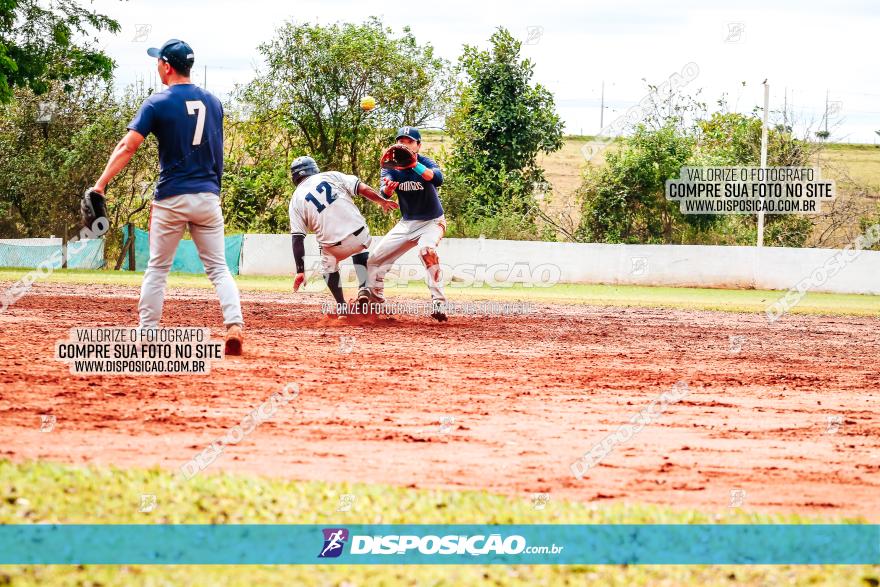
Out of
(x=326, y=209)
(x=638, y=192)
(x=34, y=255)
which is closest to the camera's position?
(x=326, y=209)

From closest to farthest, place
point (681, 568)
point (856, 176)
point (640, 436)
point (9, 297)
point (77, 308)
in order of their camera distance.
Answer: point (681, 568)
point (640, 436)
point (77, 308)
point (9, 297)
point (856, 176)

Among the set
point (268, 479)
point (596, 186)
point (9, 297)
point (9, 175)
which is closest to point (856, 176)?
point (596, 186)

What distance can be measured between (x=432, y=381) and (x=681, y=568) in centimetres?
480

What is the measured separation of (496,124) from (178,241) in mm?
29658

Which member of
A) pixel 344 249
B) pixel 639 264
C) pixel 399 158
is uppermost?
pixel 399 158

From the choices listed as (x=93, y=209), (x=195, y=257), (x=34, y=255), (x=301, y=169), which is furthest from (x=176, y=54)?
(x=34, y=255)

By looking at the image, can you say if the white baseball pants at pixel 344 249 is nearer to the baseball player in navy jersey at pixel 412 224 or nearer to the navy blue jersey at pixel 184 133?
the baseball player in navy jersey at pixel 412 224

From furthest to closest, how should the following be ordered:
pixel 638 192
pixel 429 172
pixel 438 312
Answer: pixel 638 192 < pixel 438 312 < pixel 429 172

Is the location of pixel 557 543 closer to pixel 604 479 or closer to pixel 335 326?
pixel 604 479

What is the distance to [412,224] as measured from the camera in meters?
13.5

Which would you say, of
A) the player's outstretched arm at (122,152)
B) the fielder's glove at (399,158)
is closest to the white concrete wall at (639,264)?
the fielder's glove at (399,158)

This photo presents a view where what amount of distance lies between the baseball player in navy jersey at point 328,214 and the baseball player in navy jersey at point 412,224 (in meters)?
0.31

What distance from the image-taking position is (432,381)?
858cm

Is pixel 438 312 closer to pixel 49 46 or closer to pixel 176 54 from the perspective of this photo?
pixel 176 54
